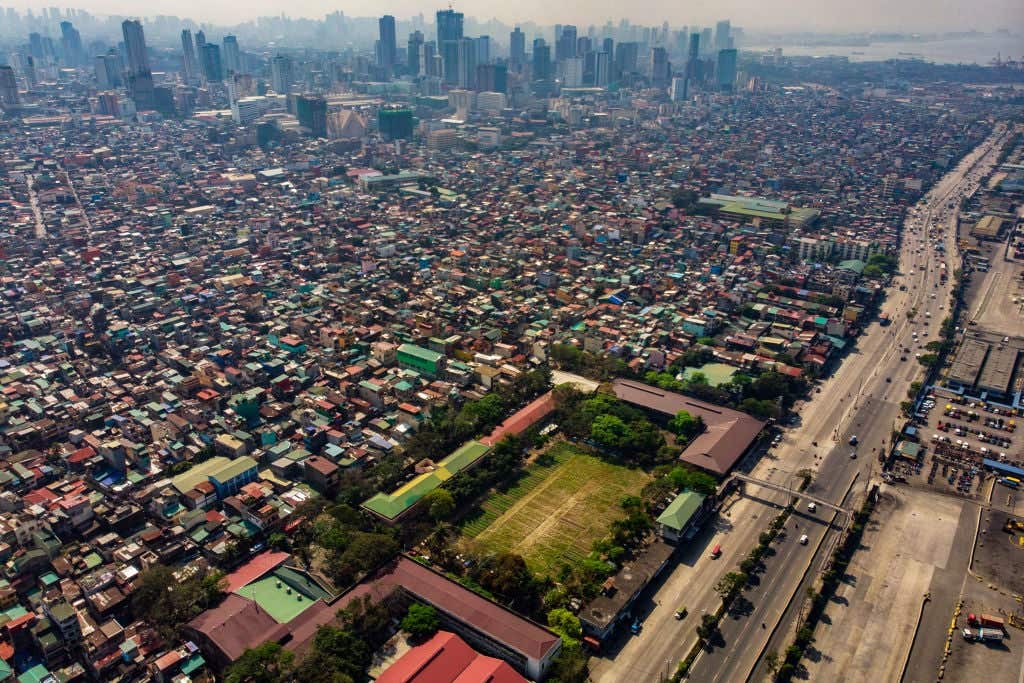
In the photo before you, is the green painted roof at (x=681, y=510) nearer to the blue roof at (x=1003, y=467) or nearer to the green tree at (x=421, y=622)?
the green tree at (x=421, y=622)

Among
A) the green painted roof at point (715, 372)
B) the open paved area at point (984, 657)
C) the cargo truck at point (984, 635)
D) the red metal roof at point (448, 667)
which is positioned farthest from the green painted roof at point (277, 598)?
the green painted roof at point (715, 372)

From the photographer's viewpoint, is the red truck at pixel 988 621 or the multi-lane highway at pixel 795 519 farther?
the red truck at pixel 988 621

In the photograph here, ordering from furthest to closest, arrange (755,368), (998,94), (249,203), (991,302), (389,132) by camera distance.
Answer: (998,94) → (389,132) → (249,203) → (991,302) → (755,368)

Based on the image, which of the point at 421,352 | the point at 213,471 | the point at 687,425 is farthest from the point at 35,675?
the point at 687,425

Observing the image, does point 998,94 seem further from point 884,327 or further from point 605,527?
point 605,527

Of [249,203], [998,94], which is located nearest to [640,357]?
[249,203]

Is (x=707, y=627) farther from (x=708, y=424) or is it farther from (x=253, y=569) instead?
(x=253, y=569)

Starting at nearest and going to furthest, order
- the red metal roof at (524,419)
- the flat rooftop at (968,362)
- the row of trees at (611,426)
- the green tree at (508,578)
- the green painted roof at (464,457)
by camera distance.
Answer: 1. the green tree at (508,578)
2. the green painted roof at (464,457)
3. the row of trees at (611,426)
4. the red metal roof at (524,419)
5. the flat rooftop at (968,362)
